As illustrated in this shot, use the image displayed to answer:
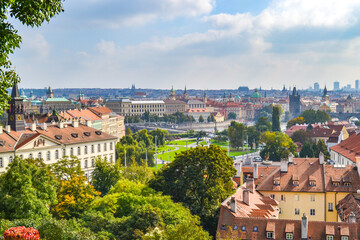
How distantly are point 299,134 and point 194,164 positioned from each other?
88820mm

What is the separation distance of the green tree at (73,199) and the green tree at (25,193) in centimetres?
306

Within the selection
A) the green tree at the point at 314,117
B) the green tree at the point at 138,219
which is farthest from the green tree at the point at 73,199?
the green tree at the point at 314,117

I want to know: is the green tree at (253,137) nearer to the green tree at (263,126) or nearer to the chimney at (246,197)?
the green tree at (263,126)

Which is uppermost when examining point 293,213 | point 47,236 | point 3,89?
point 3,89

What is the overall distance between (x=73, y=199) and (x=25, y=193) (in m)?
8.41

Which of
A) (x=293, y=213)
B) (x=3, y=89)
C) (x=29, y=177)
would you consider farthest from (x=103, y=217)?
(x=3, y=89)

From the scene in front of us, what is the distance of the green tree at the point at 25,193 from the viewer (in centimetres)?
3509

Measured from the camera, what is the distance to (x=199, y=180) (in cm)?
4541

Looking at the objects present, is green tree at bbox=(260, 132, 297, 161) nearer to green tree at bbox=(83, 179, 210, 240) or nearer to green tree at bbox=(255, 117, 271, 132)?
green tree at bbox=(255, 117, 271, 132)

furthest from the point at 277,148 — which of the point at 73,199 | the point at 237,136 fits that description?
the point at 73,199

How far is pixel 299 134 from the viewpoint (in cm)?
13050

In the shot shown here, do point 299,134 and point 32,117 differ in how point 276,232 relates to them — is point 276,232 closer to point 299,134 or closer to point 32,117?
point 32,117

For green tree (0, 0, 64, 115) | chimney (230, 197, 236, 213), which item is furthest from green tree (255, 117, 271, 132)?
green tree (0, 0, 64, 115)

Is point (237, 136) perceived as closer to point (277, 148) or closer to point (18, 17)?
point (277, 148)
